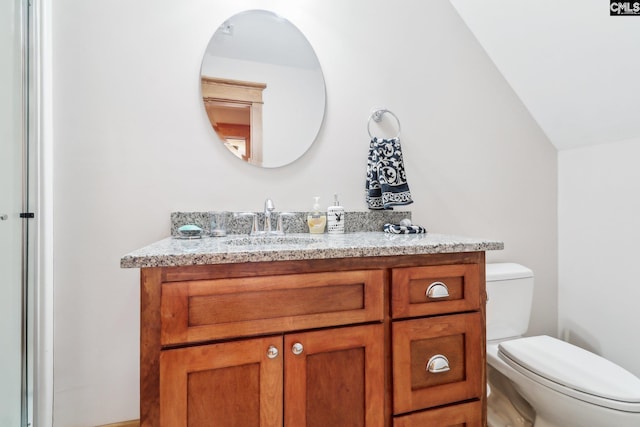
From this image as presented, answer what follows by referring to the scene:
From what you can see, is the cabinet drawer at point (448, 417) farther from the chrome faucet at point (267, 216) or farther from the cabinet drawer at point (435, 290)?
the chrome faucet at point (267, 216)

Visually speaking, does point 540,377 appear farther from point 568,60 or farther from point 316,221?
point 568,60

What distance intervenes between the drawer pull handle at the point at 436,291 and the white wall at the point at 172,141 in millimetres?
667

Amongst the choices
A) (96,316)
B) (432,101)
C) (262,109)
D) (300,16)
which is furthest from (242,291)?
(432,101)

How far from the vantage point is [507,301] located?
1547 mm

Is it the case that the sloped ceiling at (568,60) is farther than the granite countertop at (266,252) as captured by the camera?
Yes

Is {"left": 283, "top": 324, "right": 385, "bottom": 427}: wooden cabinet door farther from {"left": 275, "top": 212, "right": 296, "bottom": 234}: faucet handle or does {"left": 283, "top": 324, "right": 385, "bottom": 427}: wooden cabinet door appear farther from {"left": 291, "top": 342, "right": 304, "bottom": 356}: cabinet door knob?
{"left": 275, "top": 212, "right": 296, "bottom": 234}: faucet handle

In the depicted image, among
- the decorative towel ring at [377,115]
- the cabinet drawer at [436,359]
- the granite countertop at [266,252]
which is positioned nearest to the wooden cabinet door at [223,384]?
the granite countertop at [266,252]

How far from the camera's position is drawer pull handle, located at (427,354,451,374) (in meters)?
0.93

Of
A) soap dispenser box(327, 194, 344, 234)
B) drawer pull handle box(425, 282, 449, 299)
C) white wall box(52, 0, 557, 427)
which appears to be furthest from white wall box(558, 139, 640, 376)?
soap dispenser box(327, 194, 344, 234)

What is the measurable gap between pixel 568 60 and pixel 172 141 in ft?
5.92

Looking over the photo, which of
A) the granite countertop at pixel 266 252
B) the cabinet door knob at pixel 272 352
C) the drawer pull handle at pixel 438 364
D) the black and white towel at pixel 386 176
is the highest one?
the black and white towel at pixel 386 176

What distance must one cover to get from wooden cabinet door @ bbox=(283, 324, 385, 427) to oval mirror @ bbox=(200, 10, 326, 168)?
81 cm

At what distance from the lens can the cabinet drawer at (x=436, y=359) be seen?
90 cm

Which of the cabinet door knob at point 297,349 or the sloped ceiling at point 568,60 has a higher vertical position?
the sloped ceiling at point 568,60
